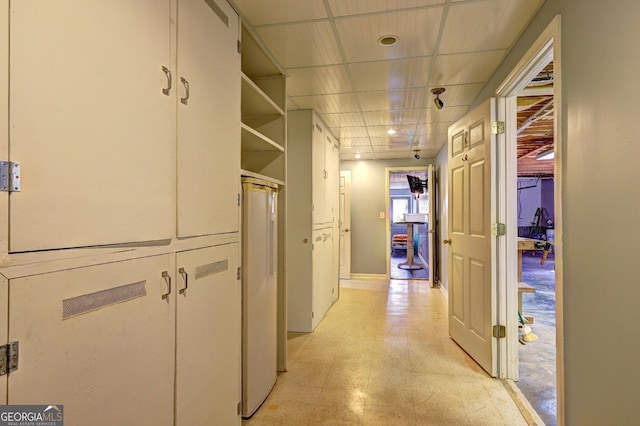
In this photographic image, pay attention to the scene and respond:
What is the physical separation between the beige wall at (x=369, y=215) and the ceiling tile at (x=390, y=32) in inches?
167

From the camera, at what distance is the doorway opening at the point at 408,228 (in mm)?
7184

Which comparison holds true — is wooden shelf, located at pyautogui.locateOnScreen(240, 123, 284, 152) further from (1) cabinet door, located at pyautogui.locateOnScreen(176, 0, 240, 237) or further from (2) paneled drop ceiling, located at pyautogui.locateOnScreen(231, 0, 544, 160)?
(2) paneled drop ceiling, located at pyautogui.locateOnScreen(231, 0, 544, 160)

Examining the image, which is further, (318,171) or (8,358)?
(318,171)

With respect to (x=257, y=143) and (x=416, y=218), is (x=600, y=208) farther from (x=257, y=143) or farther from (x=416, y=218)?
(x=416, y=218)

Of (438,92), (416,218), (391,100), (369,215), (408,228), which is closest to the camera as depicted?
(438,92)

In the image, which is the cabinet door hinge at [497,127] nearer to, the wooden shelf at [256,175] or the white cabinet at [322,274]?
the wooden shelf at [256,175]

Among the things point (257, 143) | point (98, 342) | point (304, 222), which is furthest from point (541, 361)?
point (98, 342)

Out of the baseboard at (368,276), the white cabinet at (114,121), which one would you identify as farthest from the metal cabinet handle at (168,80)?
the baseboard at (368,276)

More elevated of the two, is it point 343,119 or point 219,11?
point 343,119

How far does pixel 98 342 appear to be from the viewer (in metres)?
1.00

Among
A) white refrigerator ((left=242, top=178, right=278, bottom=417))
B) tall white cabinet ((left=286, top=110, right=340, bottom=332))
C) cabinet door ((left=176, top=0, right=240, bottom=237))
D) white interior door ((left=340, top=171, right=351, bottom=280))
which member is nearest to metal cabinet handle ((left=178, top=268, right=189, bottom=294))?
cabinet door ((left=176, top=0, right=240, bottom=237))

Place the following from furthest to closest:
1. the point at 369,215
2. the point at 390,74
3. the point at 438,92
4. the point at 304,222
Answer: the point at 369,215 < the point at 304,222 < the point at 438,92 < the point at 390,74

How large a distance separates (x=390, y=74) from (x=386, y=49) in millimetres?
427

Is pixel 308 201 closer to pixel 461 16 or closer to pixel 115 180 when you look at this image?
pixel 461 16
